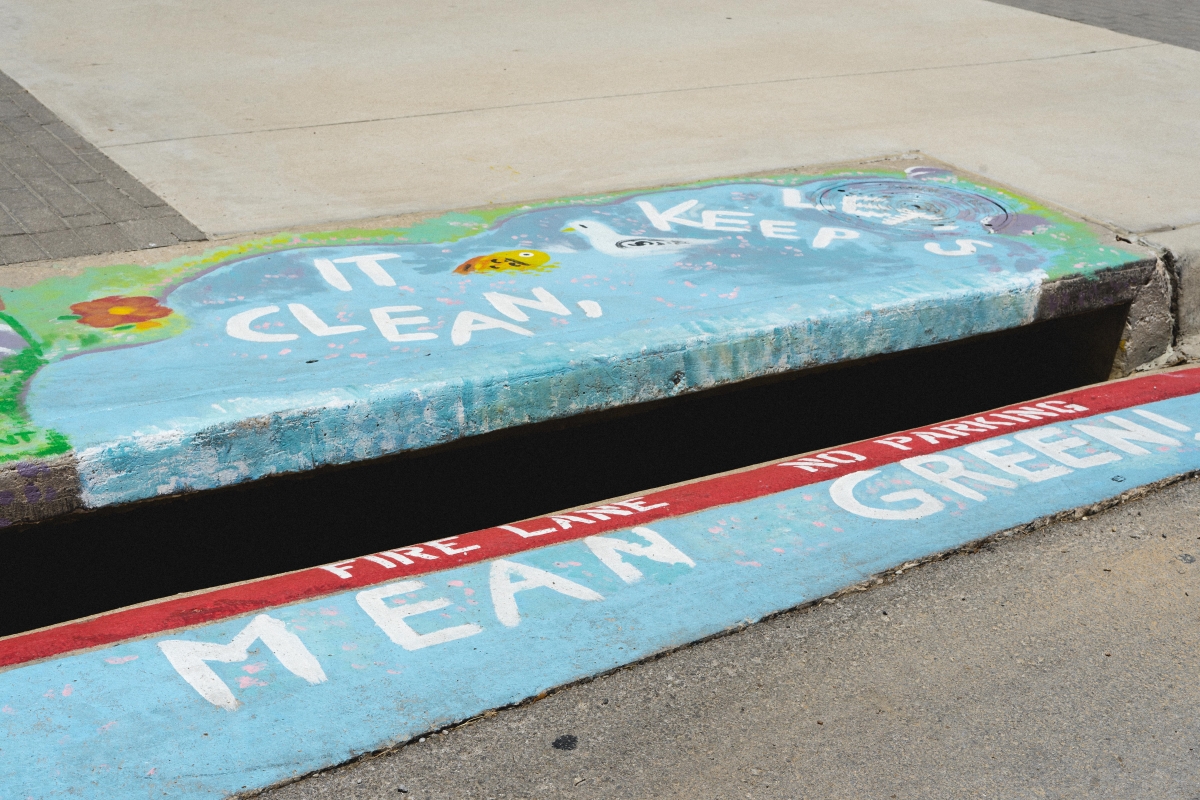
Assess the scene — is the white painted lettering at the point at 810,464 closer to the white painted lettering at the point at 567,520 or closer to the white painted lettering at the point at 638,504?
the white painted lettering at the point at 638,504

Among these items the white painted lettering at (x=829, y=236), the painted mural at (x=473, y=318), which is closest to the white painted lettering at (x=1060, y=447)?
the painted mural at (x=473, y=318)

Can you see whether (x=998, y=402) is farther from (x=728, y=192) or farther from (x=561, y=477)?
(x=561, y=477)

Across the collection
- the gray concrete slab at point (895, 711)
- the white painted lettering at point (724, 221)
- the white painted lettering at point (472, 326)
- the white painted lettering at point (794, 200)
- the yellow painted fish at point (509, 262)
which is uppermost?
the white painted lettering at point (794, 200)

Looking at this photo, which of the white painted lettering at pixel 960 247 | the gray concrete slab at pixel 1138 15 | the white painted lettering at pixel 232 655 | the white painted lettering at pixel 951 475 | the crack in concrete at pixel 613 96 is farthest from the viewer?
the gray concrete slab at pixel 1138 15

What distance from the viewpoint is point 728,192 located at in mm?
4648

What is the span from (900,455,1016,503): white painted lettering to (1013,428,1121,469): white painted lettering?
264 millimetres

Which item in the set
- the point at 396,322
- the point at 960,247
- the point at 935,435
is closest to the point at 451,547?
the point at 396,322

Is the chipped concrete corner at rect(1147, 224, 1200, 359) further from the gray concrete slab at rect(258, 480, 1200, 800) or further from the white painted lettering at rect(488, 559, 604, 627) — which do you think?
the white painted lettering at rect(488, 559, 604, 627)

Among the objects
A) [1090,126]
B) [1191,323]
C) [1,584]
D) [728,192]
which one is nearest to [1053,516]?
[1191,323]

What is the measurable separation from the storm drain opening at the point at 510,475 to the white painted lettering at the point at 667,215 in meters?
0.78

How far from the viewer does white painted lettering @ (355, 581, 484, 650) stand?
8.14 ft

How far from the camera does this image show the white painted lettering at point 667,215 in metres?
4.27

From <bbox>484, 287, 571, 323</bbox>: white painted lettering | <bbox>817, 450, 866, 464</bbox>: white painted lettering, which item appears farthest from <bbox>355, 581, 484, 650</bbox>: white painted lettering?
<bbox>817, 450, 866, 464</bbox>: white painted lettering

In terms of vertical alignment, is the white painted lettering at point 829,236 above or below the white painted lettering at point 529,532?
above
